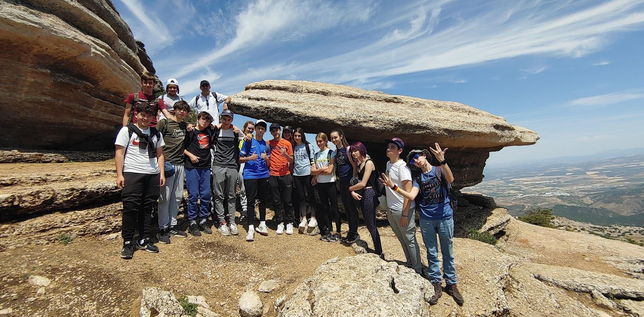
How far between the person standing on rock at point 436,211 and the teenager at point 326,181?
2.55m

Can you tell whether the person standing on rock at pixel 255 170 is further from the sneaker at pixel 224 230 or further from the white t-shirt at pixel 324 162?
the white t-shirt at pixel 324 162

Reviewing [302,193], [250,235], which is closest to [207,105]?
[302,193]

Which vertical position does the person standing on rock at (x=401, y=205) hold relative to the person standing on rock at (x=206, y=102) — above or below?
below

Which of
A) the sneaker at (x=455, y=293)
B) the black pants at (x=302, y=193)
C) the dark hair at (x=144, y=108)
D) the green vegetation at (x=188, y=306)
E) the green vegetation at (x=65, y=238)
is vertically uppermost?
the dark hair at (x=144, y=108)

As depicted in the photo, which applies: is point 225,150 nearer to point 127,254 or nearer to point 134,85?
point 127,254

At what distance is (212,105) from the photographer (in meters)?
9.56

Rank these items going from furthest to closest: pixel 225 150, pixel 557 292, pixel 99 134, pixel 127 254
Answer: pixel 99 134, pixel 225 150, pixel 557 292, pixel 127 254

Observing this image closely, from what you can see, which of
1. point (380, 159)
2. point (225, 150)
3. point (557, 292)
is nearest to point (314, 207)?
point (225, 150)

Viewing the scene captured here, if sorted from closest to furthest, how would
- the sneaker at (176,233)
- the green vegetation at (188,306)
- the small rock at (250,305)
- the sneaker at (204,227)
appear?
1. the green vegetation at (188,306)
2. the small rock at (250,305)
3. the sneaker at (176,233)
4. the sneaker at (204,227)

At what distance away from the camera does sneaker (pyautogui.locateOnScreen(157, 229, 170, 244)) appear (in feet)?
22.9

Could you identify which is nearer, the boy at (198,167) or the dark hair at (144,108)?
the dark hair at (144,108)

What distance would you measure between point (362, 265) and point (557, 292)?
5.47m

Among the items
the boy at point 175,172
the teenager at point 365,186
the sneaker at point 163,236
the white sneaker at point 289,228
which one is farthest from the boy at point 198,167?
the teenager at point 365,186

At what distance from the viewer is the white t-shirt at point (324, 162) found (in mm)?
8125
